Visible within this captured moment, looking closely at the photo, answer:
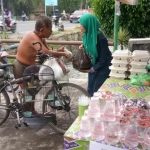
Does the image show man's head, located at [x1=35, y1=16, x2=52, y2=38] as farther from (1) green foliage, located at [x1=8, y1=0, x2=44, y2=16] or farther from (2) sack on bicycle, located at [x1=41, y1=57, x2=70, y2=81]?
(1) green foliage, located at [x1=8, y1=0, x2=44, y2=16]

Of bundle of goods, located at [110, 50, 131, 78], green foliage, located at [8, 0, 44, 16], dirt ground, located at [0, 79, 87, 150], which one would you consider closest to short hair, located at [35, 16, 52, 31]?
bundle of goods, located at [110, 50, 131, 78]

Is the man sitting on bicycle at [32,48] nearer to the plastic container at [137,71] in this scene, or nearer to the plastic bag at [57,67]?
the plastic bag at [57,67]

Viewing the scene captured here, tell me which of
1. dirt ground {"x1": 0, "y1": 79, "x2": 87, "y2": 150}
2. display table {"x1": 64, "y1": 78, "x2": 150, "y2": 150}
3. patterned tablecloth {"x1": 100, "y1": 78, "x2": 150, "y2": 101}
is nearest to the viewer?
display table {"x1": 64, "y1": 78, "x2": 150, "y2": 150}

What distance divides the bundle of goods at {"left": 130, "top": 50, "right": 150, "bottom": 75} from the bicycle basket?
36.3 inches

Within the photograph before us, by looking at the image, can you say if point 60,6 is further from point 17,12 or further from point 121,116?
point 121,116

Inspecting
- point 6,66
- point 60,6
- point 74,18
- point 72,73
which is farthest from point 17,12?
point 6,66

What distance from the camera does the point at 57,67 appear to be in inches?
106

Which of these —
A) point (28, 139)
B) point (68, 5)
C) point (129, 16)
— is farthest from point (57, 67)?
point (68, 5)

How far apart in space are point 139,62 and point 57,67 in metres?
0.92

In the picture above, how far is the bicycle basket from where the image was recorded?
8.75 feet

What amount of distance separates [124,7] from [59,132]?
311 cm

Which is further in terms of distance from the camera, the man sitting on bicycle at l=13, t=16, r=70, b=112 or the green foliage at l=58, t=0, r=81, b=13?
the green foliage at l=58, t=0, r=81, b=13

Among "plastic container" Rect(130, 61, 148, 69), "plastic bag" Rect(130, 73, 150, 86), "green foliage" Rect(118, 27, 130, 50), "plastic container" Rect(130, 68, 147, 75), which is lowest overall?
"plastic bag" Rect(130, 73, 150, 86)

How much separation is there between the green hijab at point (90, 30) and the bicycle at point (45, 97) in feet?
1.70
